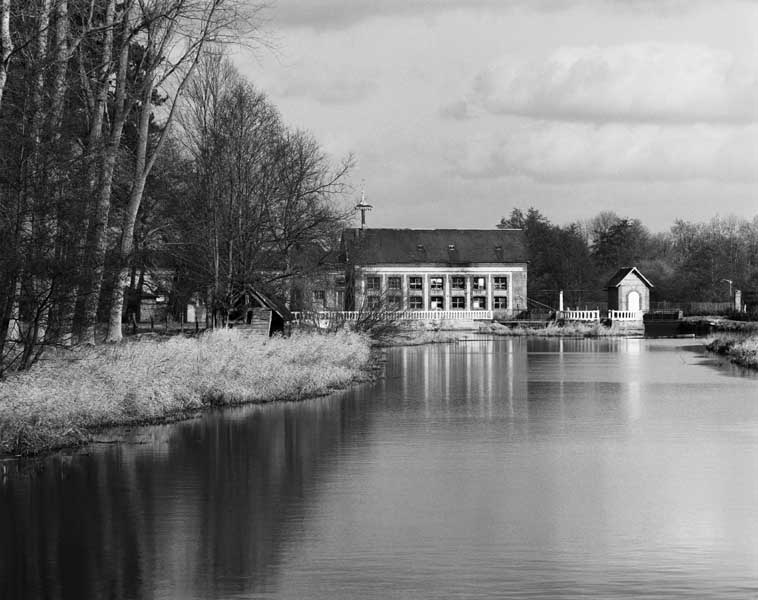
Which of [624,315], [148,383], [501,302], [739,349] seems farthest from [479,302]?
[148,383]

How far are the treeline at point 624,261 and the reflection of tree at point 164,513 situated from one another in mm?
82848

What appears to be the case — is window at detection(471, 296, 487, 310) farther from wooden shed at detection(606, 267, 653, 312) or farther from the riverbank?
the riverbank

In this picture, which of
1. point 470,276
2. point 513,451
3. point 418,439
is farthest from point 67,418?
point 470,276

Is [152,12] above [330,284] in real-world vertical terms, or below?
above

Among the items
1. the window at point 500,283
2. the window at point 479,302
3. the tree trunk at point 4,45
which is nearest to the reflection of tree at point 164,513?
the tree trunk at point 4,45

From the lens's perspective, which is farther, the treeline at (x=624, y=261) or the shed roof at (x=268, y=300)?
the treeline at (x=624, y=261)

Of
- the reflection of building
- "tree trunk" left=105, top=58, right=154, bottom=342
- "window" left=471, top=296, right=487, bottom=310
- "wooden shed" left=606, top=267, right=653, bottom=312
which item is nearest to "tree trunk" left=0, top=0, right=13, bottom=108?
"tree trunk" left=105, top=58, right=154, bottom=342

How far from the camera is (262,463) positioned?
17.2 metres

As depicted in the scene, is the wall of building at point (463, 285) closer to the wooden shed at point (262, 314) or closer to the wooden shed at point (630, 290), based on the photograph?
the wooden shed at point (630, 290)

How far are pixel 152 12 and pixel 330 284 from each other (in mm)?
20097

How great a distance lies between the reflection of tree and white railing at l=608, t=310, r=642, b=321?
64.9 metres

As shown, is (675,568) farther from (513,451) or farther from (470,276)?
(470,276)

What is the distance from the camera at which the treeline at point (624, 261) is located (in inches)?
3989

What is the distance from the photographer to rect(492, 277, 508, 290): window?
97812mm
